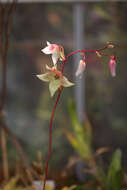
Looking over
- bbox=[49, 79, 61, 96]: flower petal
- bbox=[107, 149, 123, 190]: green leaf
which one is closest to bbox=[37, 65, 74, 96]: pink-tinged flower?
bbox=[49, 79, 61, 96]: flower petal

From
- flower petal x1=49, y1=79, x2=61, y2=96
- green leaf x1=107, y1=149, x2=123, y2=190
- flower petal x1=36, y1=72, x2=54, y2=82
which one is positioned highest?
flower petal x1=36, y1=72, x2=54, y2=82

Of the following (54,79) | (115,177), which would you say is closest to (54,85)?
(54,79)

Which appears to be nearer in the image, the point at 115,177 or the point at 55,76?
the point at 55,76

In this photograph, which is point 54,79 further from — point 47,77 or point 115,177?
point 115,177

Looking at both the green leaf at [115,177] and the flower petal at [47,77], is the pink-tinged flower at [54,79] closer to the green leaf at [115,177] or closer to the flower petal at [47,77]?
the flower petal at [47,77]

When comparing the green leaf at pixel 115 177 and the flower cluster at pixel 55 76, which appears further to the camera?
the green leaf at pixel 115 177

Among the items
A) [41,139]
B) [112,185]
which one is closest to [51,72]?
[112,185]

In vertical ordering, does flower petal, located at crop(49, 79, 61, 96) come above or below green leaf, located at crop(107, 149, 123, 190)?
above

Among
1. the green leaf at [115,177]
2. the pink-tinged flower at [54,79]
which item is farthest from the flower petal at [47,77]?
the green leaf at [115,177]

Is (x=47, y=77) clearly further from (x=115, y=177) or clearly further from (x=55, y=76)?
(x=115, y=177)

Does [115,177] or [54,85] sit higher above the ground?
[54,85]

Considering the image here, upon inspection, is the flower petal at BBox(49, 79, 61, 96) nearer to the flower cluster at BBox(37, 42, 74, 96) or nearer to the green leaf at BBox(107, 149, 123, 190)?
the flower cluster at BBox(37, 42, 74, 96)
